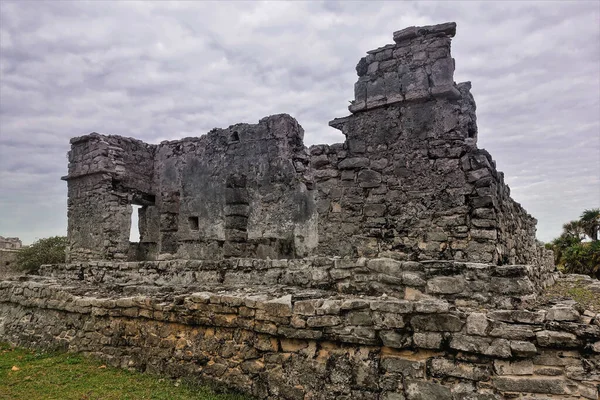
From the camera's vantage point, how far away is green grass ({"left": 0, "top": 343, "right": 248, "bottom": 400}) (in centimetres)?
439

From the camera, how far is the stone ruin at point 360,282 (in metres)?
3.47

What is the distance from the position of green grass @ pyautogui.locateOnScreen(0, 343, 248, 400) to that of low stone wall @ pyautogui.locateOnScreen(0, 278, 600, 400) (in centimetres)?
17

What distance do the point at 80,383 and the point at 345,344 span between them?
9.84ft

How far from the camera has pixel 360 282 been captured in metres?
4.68

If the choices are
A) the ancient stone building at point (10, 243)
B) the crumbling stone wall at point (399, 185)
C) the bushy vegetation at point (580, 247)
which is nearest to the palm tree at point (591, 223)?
the bushy vegetation at point (580, 247)

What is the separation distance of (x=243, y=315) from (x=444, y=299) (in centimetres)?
198

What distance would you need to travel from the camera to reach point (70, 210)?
15062 mm

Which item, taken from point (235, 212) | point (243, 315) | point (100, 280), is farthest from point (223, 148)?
point (243, 315)

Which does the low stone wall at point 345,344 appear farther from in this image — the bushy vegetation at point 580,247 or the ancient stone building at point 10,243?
the ancient stone building at point 10,243

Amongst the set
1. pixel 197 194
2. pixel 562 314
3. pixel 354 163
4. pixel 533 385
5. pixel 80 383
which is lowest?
pixel 80 383

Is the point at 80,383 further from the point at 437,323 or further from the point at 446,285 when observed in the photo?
the point at 446,285

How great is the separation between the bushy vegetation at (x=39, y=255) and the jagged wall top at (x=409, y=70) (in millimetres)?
16409

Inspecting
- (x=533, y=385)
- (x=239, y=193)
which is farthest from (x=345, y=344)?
(x=239, y=193)

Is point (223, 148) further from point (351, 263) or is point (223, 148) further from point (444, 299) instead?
point (444, 299)
